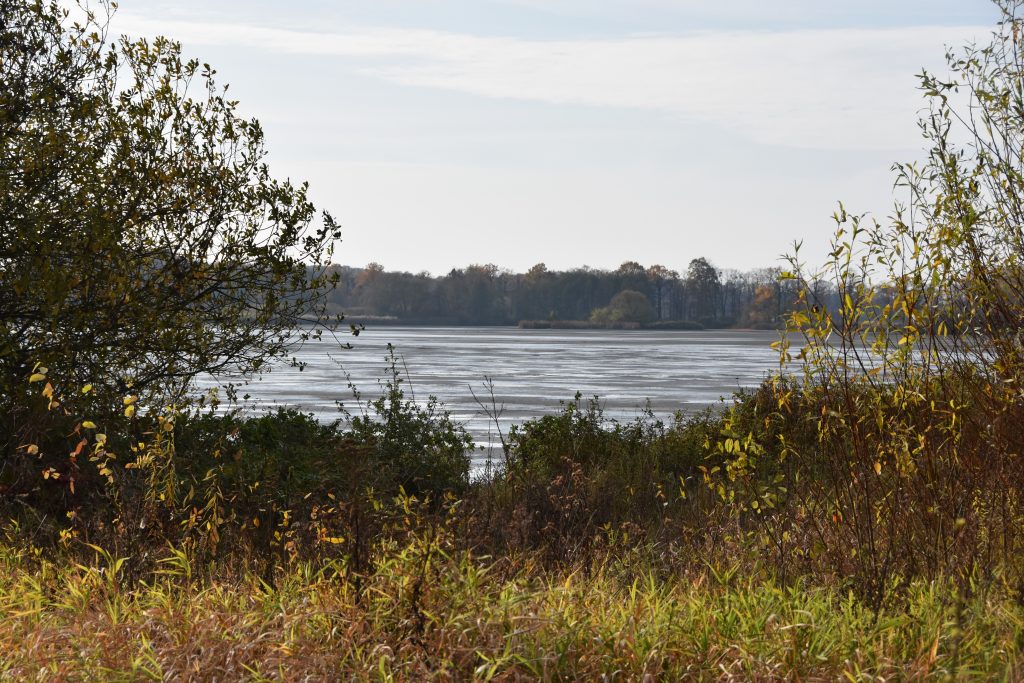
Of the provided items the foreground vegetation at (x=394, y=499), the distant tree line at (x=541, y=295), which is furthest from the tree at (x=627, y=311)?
the foreground vegetation at (x=394, y=499)

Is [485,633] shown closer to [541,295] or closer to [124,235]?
[124,235]

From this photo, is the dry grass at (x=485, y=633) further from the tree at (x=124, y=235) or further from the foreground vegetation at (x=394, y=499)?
the tree at (x=124, y=235)

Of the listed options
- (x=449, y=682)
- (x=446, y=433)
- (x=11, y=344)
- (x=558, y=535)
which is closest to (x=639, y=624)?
(x=449, y=682)

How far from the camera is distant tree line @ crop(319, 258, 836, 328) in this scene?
115 meters

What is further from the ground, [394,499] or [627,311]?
[627,311]

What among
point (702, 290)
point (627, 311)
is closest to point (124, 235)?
point (627, 311)

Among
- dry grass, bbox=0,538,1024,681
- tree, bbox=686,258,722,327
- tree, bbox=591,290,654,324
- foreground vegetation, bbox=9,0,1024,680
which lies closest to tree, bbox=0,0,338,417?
foreground vegetation, bbox=9,0,1024,680

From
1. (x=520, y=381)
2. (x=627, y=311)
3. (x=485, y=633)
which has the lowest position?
(x=520, y=381)

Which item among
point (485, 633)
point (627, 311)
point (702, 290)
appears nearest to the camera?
point (485, 633)

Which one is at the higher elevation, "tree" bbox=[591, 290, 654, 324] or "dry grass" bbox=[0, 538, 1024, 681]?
"tree" bbox=[591, 290, 654, 324]

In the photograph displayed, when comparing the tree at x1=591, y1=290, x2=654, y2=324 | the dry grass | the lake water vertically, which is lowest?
the lake water

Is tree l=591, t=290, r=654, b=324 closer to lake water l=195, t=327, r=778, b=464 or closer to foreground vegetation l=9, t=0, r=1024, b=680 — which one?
lake water l=195, t=327, r=778, b=464

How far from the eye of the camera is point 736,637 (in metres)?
4.45

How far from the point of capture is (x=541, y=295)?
121m
